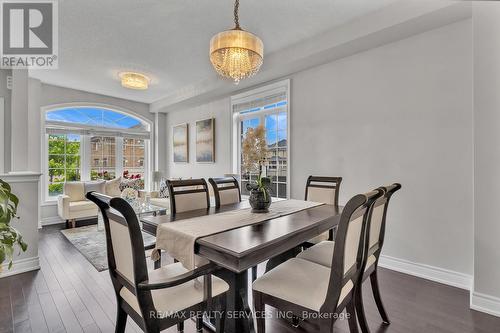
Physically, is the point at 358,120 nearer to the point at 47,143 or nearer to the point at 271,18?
the point at 271,18

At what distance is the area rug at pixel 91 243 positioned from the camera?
307cm

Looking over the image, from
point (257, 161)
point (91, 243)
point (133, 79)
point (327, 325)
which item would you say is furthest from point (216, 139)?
point (327, 325)

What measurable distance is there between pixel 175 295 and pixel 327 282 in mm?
885

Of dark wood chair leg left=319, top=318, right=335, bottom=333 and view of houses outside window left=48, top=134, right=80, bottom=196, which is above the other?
view of houses outside window left=48, top=134, right=80, bottom=196

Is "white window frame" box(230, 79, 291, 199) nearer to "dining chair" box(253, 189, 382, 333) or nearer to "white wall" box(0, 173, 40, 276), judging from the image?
"dining chair" box(253, 189, 382, 333)

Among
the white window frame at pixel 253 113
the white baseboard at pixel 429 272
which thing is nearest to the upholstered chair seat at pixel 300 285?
the white baseboard at pixel 429 272

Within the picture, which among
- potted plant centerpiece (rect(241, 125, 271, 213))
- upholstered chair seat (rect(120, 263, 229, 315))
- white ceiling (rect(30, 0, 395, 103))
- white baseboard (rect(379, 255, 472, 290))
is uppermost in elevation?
white ceiling (rect(30, 0, 395, 103))

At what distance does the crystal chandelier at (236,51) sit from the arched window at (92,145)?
3557 mm

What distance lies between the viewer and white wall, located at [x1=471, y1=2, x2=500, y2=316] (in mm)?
1982

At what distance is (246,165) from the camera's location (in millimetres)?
2014

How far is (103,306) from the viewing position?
2107mm

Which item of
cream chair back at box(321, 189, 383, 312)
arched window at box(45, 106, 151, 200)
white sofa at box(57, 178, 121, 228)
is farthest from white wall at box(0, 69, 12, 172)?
cream chair back at box(321, 189, 383, 312)

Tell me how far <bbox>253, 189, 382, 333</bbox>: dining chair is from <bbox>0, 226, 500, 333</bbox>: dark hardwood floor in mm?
552

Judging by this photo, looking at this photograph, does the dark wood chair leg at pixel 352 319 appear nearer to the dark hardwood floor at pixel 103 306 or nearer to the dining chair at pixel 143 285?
the dark hardwood floor at pixel 103 306
